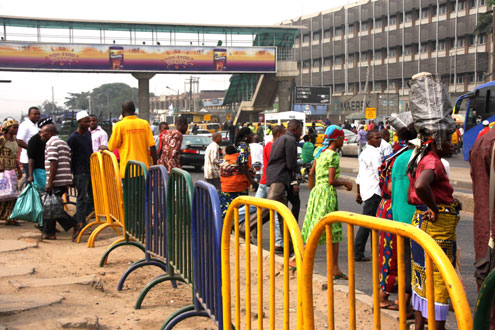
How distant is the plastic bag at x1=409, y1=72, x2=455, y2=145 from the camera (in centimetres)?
464

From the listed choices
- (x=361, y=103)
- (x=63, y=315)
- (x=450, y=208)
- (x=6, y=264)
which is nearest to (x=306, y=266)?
(x=450, y=208)

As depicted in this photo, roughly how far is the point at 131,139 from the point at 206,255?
16.2 feet

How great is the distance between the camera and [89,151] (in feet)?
31.8

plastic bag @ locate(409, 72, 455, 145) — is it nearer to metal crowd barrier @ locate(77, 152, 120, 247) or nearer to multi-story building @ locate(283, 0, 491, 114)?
metal crowd barrier @ locate(77, 152, 120, 247)

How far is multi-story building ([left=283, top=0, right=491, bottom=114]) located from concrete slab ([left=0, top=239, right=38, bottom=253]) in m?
45.3

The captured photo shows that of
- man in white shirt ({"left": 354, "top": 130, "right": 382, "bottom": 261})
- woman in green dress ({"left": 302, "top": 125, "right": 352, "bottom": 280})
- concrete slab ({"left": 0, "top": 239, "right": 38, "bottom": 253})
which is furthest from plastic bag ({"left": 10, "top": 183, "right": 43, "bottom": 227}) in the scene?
man in white shirt ({"left": 354, "top": 130, "right": 382, "bottom": 261})

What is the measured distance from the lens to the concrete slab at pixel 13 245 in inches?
329

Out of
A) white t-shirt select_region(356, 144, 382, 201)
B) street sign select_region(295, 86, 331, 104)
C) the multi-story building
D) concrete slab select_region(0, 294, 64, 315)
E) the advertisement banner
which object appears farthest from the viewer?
the multi-story building

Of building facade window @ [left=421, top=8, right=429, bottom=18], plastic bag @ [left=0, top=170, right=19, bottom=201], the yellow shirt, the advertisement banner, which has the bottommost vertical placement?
plastic bag @ [left=0, top=170, right=19, bottom=201]

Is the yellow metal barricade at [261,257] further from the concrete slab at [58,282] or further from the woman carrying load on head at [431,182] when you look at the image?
the concrete slab at [58,282]

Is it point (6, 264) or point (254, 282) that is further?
point (6, 264)

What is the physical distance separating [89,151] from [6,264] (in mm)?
2644

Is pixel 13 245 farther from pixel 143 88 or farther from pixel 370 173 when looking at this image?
pixel 143 88

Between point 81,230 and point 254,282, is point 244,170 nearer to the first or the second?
point 81,230
